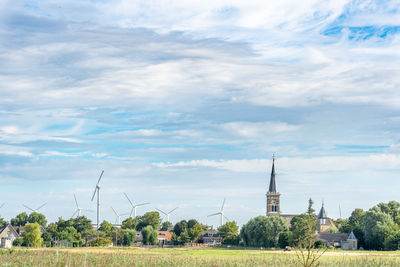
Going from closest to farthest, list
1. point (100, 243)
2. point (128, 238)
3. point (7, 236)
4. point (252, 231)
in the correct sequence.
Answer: point (100, 243) → point (252, 231) → point (7, 236) → point (128, 238)

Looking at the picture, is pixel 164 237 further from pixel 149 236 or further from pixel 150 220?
pixel 149 236

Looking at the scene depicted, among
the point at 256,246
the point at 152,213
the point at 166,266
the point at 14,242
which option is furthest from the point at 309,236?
the point at 152,213

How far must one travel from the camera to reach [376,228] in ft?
366

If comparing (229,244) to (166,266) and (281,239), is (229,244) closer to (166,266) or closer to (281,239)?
(281,239)

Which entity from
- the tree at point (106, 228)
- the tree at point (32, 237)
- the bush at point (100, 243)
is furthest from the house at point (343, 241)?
the tree at point (32, 237)

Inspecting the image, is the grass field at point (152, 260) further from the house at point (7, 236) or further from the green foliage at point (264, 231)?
the house at point (7, 236)

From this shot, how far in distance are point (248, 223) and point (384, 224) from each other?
36816 mm

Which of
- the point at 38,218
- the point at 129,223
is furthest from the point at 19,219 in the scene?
the point at 129,223

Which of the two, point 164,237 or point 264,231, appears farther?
point 164,237

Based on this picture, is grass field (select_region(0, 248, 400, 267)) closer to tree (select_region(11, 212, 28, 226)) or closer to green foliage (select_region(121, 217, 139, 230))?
green foliage (select_region(121, 217, 139, 230))

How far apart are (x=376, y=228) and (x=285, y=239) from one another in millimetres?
20336

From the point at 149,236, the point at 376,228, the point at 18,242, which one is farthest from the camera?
the point at 149,236

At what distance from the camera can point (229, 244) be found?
5709 inches

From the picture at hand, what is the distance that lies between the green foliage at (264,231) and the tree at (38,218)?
72.5 metres
